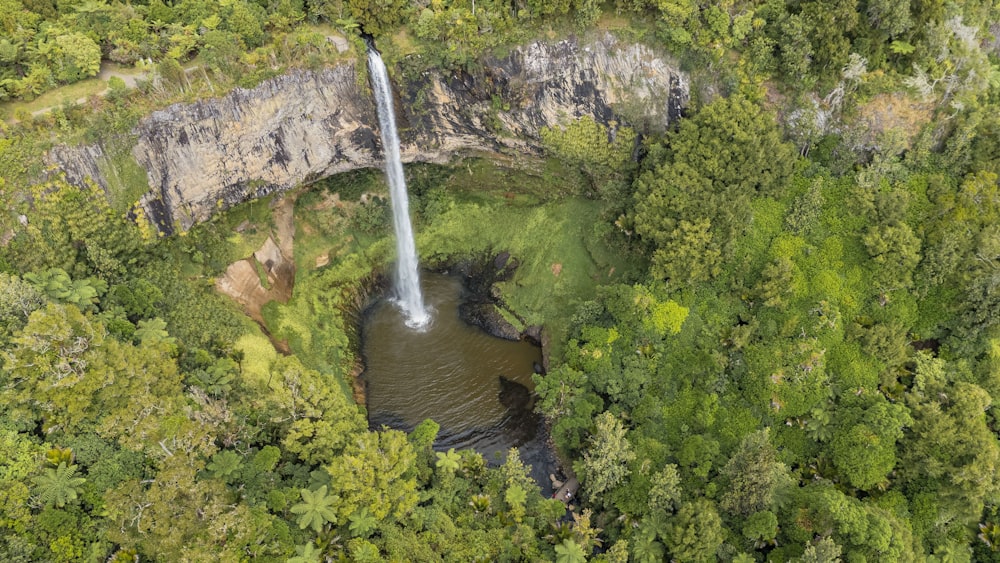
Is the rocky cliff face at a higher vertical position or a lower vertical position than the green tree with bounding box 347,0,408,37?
lower

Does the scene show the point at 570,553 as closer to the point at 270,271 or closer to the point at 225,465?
the point at 225,465

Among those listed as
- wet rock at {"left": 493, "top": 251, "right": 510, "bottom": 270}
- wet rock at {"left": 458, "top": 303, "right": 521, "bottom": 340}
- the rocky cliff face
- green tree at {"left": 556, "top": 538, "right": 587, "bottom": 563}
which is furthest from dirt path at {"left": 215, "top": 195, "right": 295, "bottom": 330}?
green tree at {"left": 556, "top": 538, "right": 587, "bottom": 563}

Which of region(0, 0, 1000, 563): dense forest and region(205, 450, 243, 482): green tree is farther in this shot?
region(205, 450, 243, 482): green tree

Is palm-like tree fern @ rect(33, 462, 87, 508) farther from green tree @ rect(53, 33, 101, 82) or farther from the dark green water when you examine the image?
green tree @ rect(53, 33, 101, 82)

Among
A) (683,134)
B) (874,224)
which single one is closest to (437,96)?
(683,134)

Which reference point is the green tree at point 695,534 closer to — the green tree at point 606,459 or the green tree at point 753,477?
the green tree at point 753,477

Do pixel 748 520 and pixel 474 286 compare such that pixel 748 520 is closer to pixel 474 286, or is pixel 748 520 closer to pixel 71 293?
pixel 474 286
